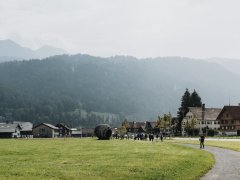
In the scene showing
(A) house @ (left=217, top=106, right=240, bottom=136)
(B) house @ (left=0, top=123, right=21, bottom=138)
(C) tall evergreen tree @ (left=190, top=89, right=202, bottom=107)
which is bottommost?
(B) house @ (left=0, top=123, right=21, bottom=138)

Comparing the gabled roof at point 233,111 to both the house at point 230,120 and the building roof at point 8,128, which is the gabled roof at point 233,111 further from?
the building roof at point 8,128

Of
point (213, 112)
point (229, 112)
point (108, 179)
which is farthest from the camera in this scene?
point (213, 112)

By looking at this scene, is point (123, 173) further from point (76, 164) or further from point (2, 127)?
point (2, 127)

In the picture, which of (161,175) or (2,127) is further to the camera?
(2,127)

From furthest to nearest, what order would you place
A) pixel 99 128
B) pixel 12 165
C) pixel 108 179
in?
pixel 99 128 < pixel 12 165 < pixel 108 179

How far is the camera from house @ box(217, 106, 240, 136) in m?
170

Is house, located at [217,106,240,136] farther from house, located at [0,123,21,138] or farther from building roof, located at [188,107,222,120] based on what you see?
house, located at [0,123,21,138]

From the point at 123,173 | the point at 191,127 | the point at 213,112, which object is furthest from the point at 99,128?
the point at 213,112

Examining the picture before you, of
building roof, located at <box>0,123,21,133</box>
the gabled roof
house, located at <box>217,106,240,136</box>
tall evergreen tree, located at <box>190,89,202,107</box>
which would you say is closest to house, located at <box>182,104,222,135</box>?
tall evergreen tree, located at <box>190,89,202,107</box>

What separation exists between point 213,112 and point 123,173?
167 m

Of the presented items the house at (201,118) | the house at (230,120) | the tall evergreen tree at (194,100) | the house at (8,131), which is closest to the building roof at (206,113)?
the house at (201,118)

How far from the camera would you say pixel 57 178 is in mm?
26859

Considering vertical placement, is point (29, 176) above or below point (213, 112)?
below

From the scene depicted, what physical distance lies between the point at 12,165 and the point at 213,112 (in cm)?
16492
